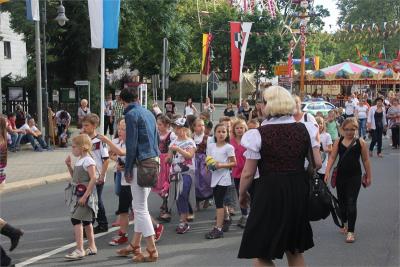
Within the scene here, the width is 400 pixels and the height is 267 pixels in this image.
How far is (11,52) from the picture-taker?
41094mm

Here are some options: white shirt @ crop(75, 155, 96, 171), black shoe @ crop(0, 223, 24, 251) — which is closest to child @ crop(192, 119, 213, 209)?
white shirt @ crop(75, 155, 96, 171)

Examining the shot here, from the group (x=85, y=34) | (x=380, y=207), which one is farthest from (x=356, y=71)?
(x=380, y=207)

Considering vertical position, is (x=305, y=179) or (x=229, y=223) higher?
(x=305, y=179)

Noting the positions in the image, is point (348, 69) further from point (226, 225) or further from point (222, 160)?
point (222, 160)

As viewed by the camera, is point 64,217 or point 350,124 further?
point 64,217

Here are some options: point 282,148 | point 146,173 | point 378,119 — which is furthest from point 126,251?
point 378,119

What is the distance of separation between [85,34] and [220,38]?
22542 mm

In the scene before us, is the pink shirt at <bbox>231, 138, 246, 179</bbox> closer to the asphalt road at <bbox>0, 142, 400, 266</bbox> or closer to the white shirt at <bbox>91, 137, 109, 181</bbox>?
the asphalt road at <bbox>0, 142, 400, 266</bbox>

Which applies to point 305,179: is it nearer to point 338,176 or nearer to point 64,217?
point 338,176

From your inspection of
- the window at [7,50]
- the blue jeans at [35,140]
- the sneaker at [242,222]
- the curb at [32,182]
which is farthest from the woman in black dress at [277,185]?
the window at [7,50]

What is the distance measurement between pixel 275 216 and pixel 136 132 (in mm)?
2021

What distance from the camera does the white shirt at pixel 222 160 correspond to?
656 centimetres

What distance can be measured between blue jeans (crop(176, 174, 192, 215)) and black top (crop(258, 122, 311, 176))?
3.28m

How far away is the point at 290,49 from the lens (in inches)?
1804
